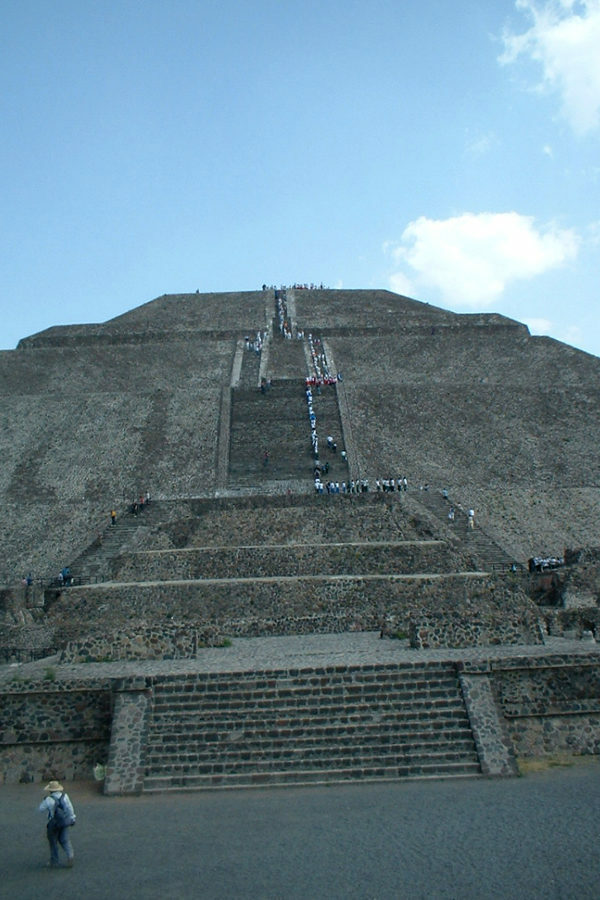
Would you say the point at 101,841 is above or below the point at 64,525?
below

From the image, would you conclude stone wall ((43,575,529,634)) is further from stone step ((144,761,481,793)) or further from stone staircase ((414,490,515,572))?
stone step ((144,761,481,793))

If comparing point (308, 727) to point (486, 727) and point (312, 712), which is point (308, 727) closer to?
point (312, 712)

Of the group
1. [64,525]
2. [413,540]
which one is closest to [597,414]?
[413,540]

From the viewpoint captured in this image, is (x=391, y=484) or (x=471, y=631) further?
(x=391, y=484)

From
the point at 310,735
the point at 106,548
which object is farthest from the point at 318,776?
the point at 106,548

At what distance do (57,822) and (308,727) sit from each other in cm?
273

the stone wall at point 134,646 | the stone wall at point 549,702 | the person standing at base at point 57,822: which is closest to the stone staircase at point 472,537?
the stone wall at point 134,646

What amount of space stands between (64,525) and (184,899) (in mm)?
17026

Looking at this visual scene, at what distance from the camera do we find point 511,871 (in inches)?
198

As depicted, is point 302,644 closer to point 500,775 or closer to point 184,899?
point 500,775

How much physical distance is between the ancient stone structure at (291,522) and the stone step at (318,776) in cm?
3

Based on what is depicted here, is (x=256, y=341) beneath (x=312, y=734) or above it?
above

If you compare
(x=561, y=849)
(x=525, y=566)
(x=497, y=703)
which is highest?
(x=525, y=566)

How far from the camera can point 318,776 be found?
23.6 ft
